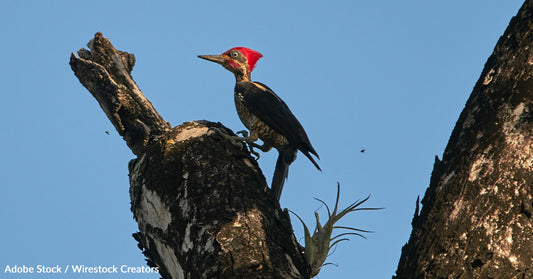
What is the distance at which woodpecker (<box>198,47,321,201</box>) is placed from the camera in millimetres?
5680

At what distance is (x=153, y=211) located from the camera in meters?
3.66

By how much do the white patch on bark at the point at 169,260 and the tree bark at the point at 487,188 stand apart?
133 cm

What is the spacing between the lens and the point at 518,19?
301cm

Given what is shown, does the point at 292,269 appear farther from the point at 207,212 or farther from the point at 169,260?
the point at 169,260

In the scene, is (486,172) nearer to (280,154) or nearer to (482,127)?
(482,127)

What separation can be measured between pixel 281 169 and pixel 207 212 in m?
2.42

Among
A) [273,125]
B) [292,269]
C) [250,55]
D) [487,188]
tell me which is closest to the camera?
[487,188]

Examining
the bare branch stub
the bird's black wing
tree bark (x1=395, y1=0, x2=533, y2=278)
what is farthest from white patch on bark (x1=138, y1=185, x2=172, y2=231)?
the bird's black wing

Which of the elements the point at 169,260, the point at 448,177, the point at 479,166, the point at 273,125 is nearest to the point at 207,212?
the point at 169,260

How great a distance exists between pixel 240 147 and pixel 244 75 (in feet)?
9.91

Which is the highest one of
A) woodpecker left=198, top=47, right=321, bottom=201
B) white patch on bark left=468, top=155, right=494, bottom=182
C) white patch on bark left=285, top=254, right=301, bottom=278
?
woodpecker left=198, top=47, right=321, bottom=201

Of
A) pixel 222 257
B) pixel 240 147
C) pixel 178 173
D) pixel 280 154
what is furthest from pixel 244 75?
pixel 222 257

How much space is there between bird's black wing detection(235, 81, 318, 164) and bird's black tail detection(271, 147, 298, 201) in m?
0.19

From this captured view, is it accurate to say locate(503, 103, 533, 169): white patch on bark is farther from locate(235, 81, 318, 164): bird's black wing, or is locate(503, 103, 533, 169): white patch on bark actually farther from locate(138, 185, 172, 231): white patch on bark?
locate(235, 81, 318, 164): bird's black wing
